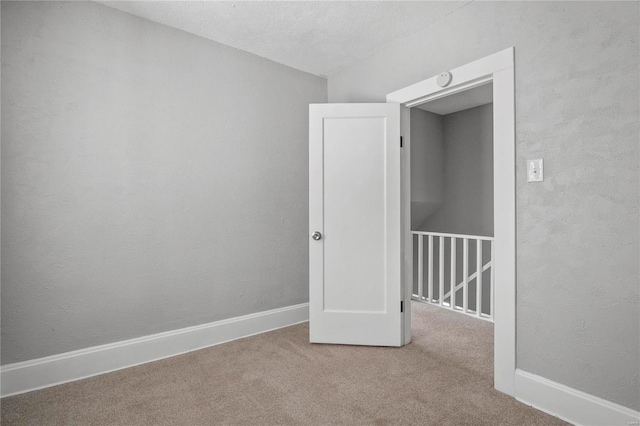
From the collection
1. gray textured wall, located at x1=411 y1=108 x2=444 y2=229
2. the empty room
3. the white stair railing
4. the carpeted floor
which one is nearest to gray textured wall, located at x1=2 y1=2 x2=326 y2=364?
the empty room

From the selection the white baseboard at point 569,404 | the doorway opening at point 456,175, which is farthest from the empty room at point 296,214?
the doorway opening at point 456,175

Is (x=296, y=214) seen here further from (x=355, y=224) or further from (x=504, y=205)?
(x=504, y=205)

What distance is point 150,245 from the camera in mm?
2457

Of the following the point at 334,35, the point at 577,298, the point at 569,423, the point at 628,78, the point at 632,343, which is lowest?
the point at 569,423

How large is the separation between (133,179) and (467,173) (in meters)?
4.13

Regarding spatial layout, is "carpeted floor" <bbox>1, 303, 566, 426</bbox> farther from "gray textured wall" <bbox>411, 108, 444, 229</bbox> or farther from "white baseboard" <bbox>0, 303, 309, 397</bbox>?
"gray textured wall" <bbox>411, 108, 444, 229</bbox>

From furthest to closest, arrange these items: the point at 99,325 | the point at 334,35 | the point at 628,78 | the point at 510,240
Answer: the point at 334,35 < the point at 99,325 < the point at 510,240 < the point at 628,78

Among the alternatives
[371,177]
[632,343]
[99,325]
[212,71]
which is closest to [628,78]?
[632,343]

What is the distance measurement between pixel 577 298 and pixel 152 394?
2.45 metres

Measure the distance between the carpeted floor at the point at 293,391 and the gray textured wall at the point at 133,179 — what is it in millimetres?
375

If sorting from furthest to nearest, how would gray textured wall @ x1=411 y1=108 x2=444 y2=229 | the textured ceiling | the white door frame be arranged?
gray textured wall @ x1=411 y1=108 x2=444 y2=229, the textured ceiling, the white door frame

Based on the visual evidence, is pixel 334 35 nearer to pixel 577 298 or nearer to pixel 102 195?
pixel 102 195

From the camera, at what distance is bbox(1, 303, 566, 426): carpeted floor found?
68.9 inches

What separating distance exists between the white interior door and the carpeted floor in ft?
0.78
